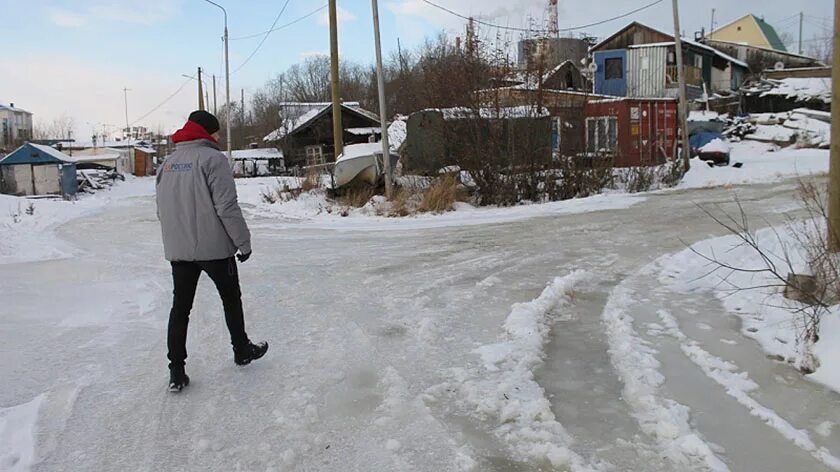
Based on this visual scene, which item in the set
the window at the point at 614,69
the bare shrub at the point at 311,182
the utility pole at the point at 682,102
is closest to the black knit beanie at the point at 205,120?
the bare shrub at the point at 311,182

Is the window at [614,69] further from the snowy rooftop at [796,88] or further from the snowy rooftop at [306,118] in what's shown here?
the snowy rooftop at [306,118]

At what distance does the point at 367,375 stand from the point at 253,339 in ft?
4.69

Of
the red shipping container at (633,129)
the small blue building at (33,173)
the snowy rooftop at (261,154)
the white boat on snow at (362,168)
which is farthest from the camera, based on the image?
the snowy rooftop at (261,154)

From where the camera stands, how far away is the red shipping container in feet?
59.3

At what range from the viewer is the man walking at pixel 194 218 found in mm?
4312

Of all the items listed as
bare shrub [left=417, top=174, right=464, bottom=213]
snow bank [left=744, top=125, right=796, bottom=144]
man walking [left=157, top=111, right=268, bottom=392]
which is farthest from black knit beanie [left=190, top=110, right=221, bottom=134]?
snow bank [left=744, top=125, right=796, bottom=144]

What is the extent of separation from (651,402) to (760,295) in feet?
9.83

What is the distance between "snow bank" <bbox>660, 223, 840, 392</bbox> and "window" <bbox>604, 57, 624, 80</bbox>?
40.9m

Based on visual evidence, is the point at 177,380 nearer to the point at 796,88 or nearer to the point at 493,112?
the point at 493,112

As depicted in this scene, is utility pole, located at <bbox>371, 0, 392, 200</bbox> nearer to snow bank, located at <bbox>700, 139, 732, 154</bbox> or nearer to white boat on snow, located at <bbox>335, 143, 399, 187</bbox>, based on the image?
white boat on snow, located at <bbox>335, 143, 399, 187</bbox>

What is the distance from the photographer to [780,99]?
42.1m

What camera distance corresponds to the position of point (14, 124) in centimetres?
9938

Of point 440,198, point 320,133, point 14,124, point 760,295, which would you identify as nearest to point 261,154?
point 320,133

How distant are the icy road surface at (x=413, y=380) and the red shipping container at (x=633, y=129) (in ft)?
35.0
